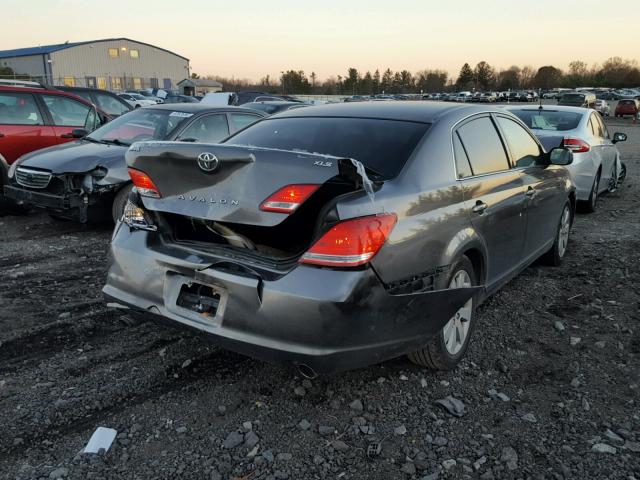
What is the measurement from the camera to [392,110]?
3.98 meters

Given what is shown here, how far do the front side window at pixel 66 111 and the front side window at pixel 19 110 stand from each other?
0.25 metres

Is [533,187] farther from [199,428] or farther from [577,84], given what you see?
[577,84]

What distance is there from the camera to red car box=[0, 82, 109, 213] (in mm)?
8116

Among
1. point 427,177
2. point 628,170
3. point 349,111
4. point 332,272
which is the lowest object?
point 628,170

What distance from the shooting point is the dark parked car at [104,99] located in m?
13.4

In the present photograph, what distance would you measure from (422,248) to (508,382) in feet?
3.78

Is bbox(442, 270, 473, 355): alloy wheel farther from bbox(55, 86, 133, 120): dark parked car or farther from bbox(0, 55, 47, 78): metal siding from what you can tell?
bbox(0, 55, 47, 78): metal siding

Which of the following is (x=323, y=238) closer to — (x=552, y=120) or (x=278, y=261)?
(x=278, y=261)

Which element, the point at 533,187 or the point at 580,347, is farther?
the point at 533,187

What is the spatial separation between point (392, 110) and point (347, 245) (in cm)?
165

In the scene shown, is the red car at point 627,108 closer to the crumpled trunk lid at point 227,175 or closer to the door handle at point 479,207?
the door handle at point 479,207

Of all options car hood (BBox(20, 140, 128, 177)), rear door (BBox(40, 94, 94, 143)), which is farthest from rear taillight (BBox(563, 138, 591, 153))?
rear door (BBox(40, 94, 94, 143))

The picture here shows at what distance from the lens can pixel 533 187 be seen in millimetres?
4656

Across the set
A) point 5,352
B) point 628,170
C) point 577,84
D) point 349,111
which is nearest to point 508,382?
point 349,111
